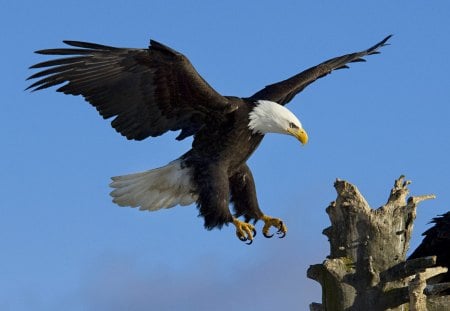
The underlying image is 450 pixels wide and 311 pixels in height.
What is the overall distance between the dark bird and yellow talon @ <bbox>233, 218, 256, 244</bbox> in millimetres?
1717

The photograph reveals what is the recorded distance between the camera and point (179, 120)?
9461 millimetres

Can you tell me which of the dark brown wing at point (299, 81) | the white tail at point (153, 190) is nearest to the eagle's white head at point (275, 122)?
the dark brown wing at point (299, 81)

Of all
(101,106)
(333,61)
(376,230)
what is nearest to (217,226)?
(101,106)

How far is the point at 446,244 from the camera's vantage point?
8.80m

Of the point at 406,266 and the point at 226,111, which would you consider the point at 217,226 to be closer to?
the point at 226,111

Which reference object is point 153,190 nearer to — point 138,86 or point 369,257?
point 138,86

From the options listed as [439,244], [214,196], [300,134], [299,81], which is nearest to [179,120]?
[214,196]

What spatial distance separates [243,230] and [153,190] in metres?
1.22

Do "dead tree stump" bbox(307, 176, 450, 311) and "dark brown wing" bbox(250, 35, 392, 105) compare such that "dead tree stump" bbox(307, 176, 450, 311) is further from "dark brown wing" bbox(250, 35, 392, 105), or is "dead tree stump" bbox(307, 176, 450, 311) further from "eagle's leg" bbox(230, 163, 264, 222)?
"dark brown wing" bbox(250, 35, 392, 105)

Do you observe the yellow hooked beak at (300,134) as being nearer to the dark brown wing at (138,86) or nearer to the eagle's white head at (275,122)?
the eagle's white head at (275,122)

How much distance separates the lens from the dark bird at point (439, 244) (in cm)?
874

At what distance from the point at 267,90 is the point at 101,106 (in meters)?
1.98

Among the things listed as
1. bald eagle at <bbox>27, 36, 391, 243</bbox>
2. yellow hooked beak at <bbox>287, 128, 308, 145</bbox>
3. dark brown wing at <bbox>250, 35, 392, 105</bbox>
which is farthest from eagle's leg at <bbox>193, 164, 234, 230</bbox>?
dark brown wing at <bbox>250, 35, 392, 105</bbox>

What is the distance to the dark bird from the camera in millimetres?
8742
